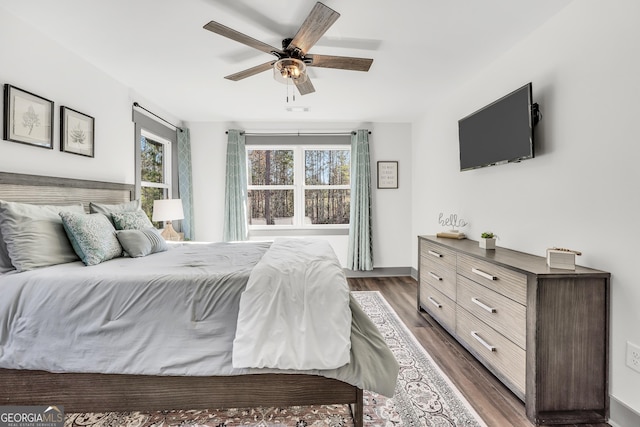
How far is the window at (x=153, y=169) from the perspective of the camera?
12.3 feet

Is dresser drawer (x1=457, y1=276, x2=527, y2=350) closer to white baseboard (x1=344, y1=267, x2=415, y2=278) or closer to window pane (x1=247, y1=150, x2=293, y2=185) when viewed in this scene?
white baseboard (x1=344, y1=267, x2=415, y2=278)

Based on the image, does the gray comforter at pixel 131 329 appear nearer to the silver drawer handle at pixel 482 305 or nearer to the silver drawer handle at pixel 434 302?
the silver drawer handle at pixel 482 305

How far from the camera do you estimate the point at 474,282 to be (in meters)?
2.25

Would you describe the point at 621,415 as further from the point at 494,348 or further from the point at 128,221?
the point at 128,221

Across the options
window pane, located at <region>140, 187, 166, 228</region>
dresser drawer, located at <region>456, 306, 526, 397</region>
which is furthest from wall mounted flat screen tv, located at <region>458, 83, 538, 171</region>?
window pane, located at <region>140, 187, 166, 228</region>

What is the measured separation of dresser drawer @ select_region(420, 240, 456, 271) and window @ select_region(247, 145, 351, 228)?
1795mm

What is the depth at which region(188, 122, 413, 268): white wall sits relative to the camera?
457cm

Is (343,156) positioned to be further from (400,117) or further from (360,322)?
(360,322)

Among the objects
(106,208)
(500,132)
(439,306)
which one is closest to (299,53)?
(500,132)

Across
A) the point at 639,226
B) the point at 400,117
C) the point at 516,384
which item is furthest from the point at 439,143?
the point at 516,384

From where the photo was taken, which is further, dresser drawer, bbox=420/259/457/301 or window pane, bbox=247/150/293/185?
window pane, bbox=247/150/293/185

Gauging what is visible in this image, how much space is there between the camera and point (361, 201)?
4.57m

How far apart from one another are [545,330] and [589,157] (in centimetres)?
106

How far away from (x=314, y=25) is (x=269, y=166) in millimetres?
3113
